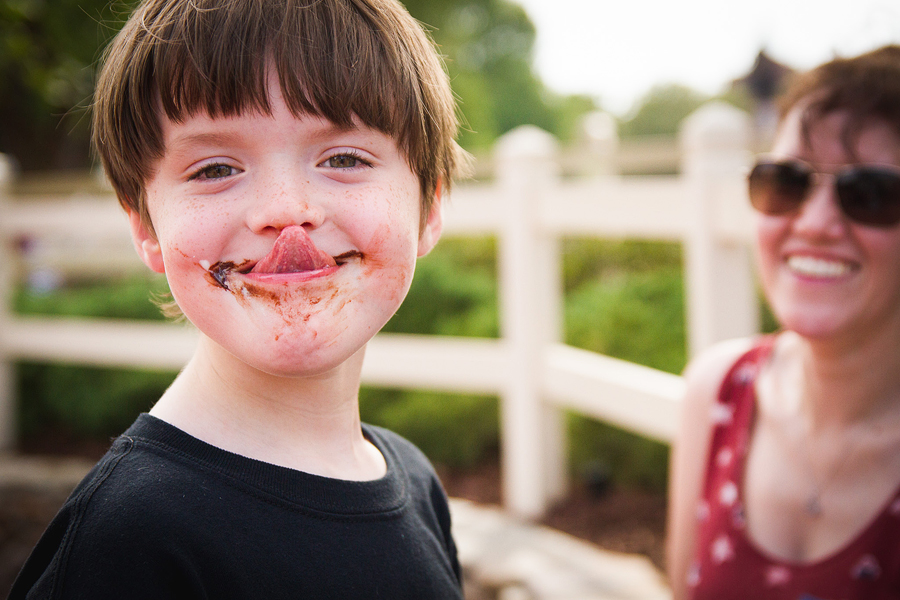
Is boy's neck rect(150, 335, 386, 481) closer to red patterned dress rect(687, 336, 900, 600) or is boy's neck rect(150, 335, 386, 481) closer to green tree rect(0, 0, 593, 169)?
green tree rect(0, 0, 593, 169)

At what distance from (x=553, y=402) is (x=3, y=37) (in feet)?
10.0

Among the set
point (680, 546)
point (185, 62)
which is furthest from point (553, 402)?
point (185, 62)

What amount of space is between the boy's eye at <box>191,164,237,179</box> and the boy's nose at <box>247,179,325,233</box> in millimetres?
60

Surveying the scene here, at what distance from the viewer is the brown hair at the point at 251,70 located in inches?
36.6

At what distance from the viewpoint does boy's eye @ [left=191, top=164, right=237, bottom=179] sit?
0.96m

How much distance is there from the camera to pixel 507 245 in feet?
12.1

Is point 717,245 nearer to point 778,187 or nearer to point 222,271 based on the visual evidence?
point 778,187

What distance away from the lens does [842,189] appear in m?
1.56

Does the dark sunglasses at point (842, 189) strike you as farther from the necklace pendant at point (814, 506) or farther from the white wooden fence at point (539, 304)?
the white wooden fence at point (539, 304)

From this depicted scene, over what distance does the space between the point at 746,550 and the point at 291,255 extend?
1.23 metres

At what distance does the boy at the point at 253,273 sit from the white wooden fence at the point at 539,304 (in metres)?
1.82

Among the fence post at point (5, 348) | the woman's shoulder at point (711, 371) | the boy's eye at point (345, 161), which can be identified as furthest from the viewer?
the fence post at point (5, 348)

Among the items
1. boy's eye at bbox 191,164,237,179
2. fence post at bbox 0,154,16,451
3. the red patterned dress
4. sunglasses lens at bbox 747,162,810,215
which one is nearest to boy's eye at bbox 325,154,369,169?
boy's eye at bbox 191,164,237,179

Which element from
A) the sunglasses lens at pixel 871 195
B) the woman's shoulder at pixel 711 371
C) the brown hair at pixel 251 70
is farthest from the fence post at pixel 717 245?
the brown hair at pixel 251 70
